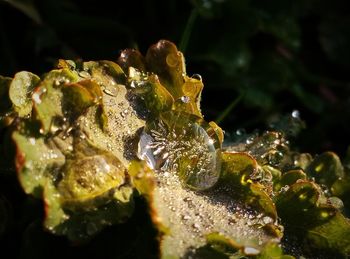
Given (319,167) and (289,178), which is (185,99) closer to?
(289,178)

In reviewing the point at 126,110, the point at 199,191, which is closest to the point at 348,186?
the point at 199,191

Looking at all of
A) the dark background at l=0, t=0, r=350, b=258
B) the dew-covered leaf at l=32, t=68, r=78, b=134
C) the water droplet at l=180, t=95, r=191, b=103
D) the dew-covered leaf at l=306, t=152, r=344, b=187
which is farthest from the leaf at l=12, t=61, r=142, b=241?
the dark background at l=0, t=0, r=350, b=258

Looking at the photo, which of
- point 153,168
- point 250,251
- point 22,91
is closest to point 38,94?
point 22,91

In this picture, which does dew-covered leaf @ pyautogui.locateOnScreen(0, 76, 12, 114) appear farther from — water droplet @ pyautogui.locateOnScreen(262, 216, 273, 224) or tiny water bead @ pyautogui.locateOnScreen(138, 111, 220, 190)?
water droplet @ pyautogui.locateOnScreen(262, 216, 273, 224)

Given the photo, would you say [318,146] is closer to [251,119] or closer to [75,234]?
[251,119]

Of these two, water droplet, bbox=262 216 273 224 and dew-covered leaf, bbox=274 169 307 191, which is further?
dew-covered leaf, bbox=274 169 307 191
